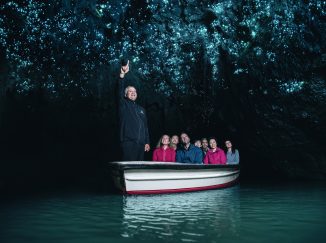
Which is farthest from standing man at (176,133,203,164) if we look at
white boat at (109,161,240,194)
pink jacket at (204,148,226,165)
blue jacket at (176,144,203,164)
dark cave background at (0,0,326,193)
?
dark cave background at (0,0,326,193)

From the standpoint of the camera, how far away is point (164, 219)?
193 inches

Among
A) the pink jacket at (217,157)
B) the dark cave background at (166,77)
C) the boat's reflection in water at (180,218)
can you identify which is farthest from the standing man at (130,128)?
the dark cave background at (166,77)

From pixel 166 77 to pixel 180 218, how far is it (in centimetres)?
870

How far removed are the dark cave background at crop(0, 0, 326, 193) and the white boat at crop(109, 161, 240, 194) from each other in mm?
3361

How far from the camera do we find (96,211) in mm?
5668

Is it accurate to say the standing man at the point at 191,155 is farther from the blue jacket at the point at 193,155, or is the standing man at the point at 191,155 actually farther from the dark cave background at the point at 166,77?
the dark cave background at the point at 166,77

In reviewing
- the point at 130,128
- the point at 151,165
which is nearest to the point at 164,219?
the point at 151,165

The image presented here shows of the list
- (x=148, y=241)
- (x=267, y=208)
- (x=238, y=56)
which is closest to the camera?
(x=148, y=241)

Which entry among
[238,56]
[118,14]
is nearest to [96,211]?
[238,56]

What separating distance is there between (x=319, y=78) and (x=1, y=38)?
985 centimetres

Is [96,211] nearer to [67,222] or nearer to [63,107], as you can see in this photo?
[67,222]

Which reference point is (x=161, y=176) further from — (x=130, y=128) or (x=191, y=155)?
(x=191, y=155)

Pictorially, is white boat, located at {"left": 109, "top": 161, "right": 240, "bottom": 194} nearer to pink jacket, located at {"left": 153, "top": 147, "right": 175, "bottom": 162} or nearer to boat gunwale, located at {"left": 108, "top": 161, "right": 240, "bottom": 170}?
boat gunwale, located at {"left": 108, "top": 161, "right": 240, "bottom": 170}

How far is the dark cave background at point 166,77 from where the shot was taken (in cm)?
1017
